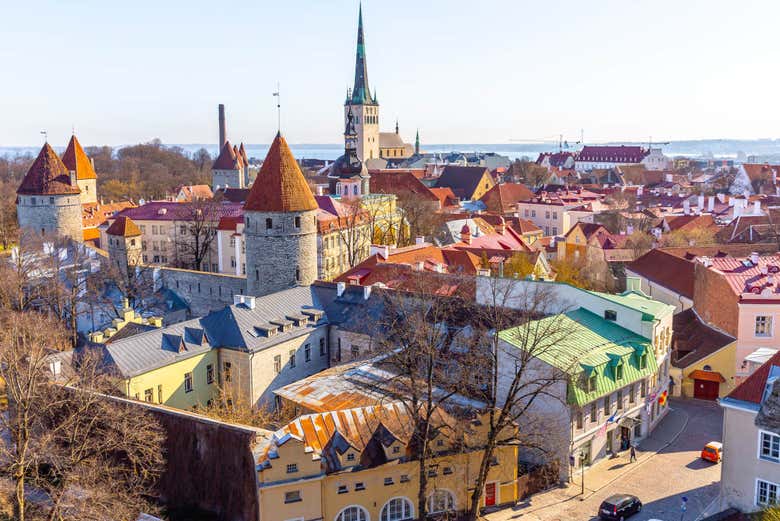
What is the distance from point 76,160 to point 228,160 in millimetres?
25887

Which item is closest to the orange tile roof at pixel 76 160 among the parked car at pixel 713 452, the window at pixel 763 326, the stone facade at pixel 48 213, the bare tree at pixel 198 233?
the stone facade at pixel 48 213

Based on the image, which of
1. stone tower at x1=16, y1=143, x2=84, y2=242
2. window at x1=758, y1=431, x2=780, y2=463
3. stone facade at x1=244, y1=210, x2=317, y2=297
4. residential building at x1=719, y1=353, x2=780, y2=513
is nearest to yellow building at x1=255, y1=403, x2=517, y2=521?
residential building at x1=719, y1=353, x2=780, y2=513

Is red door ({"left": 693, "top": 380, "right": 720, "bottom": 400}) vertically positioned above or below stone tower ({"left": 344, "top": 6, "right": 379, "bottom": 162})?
below

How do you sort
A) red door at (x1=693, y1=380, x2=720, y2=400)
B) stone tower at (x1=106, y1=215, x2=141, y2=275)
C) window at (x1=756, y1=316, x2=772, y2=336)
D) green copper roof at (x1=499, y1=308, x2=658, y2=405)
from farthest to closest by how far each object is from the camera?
stone tower at (x1=106, y1=215, x2=141, y2=275), red door at (x1=693, y1=380, x2=720, y2=400), window at (x1=756, y1=316, x2=772, y2=336), green copper roof at (x1=499, y1=308, x2=658, y2=405)

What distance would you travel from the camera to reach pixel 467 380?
23.0 m

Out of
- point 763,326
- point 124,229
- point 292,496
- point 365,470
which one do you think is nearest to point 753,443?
point 365,470

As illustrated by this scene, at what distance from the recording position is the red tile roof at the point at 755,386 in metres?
19.7

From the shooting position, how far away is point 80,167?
64.9m

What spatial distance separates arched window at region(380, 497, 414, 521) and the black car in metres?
5.18

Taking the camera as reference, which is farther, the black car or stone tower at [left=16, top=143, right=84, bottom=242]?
stone tower at [left=16, top=143, right=84, bottom=242]

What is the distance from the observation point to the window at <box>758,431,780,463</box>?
19.1m

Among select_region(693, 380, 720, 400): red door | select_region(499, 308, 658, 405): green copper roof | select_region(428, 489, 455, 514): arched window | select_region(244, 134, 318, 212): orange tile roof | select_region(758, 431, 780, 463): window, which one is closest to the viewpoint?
select_region(758, 431, 780, 463): window

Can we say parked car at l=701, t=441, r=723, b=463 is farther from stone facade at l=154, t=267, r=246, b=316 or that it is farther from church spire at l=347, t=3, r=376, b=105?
church spire at l=347, t=3, r=376, b=105

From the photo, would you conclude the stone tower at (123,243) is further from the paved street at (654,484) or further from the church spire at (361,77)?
the church spire at (361,77)
